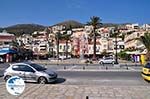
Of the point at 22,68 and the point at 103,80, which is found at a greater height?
the point at 22,68

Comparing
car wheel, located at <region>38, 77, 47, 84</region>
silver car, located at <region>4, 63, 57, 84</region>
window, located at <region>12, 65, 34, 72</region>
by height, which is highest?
window, located at <region>12, 65, 34, 72</region>

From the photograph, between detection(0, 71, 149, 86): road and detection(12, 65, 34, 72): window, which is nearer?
detection(12, 65, 34, 72): window

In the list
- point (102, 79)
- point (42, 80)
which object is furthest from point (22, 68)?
point (102, 79)

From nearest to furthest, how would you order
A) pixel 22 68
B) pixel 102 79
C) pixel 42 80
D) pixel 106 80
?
pixel 42 80 → pixel 22 68 → pixel 106 80 → pixel 102 79

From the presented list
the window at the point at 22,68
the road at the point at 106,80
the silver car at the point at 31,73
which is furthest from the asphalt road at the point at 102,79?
the window at the point at 22,68

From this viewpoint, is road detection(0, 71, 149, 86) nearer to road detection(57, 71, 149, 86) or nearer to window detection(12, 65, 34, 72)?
road detection(57, 71, 149, 86)

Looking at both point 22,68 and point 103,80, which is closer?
point 22,68

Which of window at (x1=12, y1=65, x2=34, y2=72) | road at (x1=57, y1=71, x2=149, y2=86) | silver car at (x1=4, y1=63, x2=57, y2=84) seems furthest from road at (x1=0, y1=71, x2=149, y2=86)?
window at (x1=12, y1=65, x2=34, y2=72)

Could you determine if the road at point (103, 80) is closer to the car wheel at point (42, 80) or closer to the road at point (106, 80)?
the road at point (106, 80)

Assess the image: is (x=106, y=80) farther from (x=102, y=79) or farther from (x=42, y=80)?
(x=42, y=80)

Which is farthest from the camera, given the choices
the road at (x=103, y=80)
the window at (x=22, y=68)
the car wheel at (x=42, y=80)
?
the road at (x=103, y=80)

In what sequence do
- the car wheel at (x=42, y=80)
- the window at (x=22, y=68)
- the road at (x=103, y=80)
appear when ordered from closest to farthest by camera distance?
1. the car wheel at (x=42, y=80)
2. the window at (x=22, y=68)
3. the road at (x=103, y=80)

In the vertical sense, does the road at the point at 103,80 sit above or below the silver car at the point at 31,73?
below

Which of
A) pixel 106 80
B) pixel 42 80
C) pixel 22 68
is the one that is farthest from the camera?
pixel 106 80
